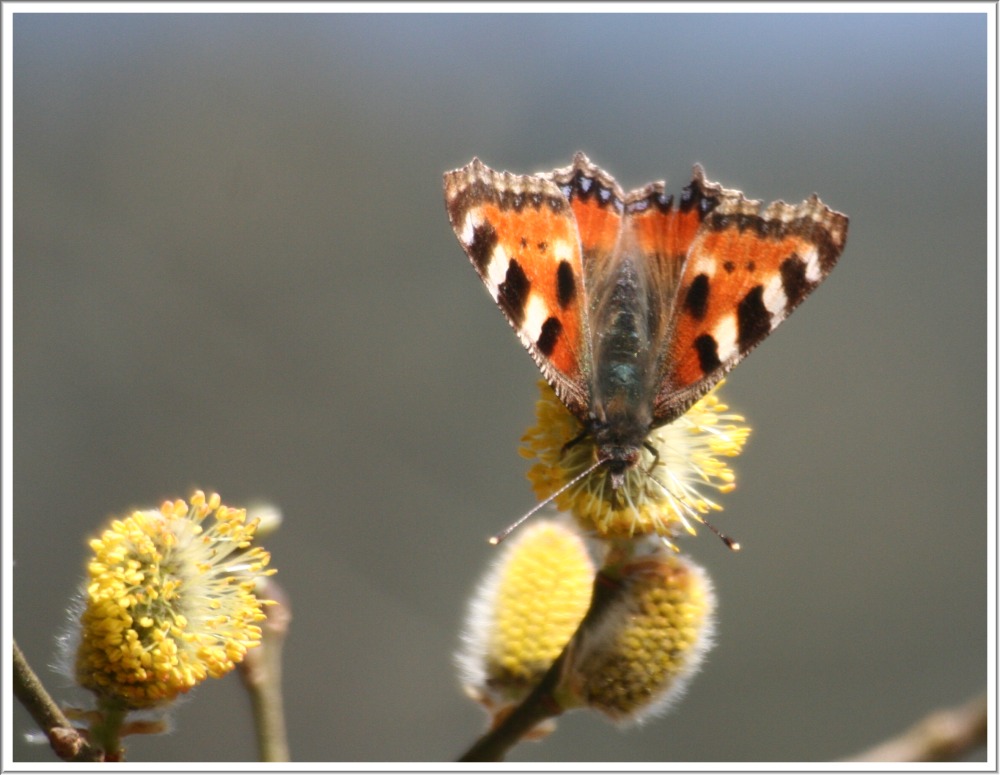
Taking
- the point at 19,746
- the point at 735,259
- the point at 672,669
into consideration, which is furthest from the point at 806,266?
the point at 19,746

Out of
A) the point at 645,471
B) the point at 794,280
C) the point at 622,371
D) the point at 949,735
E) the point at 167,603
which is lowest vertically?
the point at 949,735

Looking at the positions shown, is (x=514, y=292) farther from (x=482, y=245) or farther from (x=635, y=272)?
(x=635, y=272)

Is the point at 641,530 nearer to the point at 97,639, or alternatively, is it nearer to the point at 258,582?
the point at 258,582

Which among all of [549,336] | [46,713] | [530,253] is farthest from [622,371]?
[46,713]

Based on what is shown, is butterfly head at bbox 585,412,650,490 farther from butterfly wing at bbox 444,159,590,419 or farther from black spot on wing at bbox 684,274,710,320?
black spot on wing at bbox 684,274,710,320

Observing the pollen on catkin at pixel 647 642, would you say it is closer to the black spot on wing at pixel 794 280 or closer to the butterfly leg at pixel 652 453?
the butterfly leg at pixel 652 453

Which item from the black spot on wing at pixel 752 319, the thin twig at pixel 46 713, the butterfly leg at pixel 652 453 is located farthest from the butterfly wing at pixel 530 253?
the thin twig at pixel 46 713
